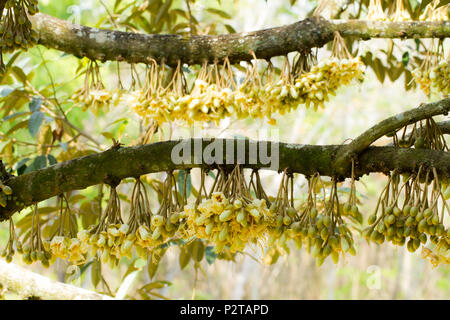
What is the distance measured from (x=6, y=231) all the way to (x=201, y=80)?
25.2ft

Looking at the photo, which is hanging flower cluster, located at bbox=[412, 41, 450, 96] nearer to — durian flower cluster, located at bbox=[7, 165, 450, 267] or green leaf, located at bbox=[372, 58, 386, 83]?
green leaf, located at bbox=[372, 58, 386, 83]

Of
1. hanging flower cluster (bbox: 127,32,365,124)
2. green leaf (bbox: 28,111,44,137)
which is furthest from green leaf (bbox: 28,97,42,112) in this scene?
hanging flower cluster (bbox: 127,32,365,124)

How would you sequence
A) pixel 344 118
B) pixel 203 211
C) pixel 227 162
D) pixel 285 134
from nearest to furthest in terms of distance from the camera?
pixel 203 211 → pixel 227 162 → pixel 285 134 → pixel 344 118

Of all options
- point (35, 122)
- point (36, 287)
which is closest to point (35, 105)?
point (35, 122)

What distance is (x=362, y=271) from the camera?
8461 millimetres

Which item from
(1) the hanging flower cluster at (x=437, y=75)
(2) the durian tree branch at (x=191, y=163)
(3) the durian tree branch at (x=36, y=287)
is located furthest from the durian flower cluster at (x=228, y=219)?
(1) the hanging flower cluster at (x=437, y=75)

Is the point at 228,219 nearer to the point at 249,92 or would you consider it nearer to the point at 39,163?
the point at 249,92

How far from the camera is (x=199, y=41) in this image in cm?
194

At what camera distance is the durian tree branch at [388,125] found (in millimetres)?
1229

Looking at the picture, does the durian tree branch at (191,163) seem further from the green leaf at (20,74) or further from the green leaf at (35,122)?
the green leaf at (20,74)

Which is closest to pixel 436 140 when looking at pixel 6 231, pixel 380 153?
pixel 380 153

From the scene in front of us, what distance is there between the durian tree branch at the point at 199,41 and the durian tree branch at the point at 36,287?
2.75ft

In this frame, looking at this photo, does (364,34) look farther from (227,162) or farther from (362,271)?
(362,271)

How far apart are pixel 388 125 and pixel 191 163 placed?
1.67 feet
